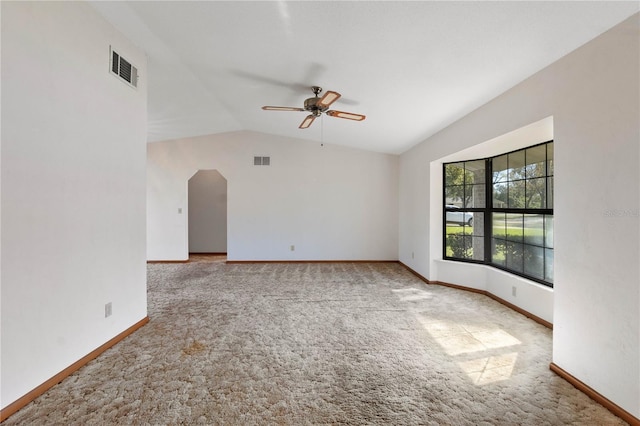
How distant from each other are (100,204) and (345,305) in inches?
111

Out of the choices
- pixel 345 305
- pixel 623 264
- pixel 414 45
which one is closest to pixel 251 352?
pixel 345 305

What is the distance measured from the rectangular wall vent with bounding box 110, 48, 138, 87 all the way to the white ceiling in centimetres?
19

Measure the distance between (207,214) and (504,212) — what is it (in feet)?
22.2

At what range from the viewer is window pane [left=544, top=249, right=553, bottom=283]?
3006 millimetres

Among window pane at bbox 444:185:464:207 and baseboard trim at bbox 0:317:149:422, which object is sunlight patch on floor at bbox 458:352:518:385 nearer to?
window pane at bbox 444:185:464:207

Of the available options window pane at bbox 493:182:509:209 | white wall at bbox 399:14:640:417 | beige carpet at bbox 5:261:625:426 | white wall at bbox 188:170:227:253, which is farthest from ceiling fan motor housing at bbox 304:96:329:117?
white wall at bbox 188:170:227:253

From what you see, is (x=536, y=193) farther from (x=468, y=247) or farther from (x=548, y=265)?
(x=468, y=247)

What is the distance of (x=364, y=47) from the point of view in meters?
2.30

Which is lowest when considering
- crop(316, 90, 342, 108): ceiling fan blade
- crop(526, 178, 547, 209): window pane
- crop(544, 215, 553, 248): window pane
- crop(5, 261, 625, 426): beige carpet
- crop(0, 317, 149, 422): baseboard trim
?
crop(5, 261, 625, 426): beige carpet

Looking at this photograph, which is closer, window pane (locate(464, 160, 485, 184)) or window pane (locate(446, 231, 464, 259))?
window pane (locate(464, 160, 485, 184))

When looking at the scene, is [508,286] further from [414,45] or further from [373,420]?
[414,45]

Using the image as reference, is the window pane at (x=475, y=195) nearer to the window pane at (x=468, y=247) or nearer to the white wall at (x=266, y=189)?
the window pane at (x=468, y=247)

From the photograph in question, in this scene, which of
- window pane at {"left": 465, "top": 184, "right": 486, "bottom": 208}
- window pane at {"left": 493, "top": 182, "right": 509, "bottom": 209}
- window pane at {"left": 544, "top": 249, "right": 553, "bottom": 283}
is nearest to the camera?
window pane at {"left": 544, "top": 249, "right": 553, "bottom": 283}

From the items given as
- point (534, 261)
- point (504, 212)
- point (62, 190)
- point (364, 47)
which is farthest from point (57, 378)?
point (504, 212)
